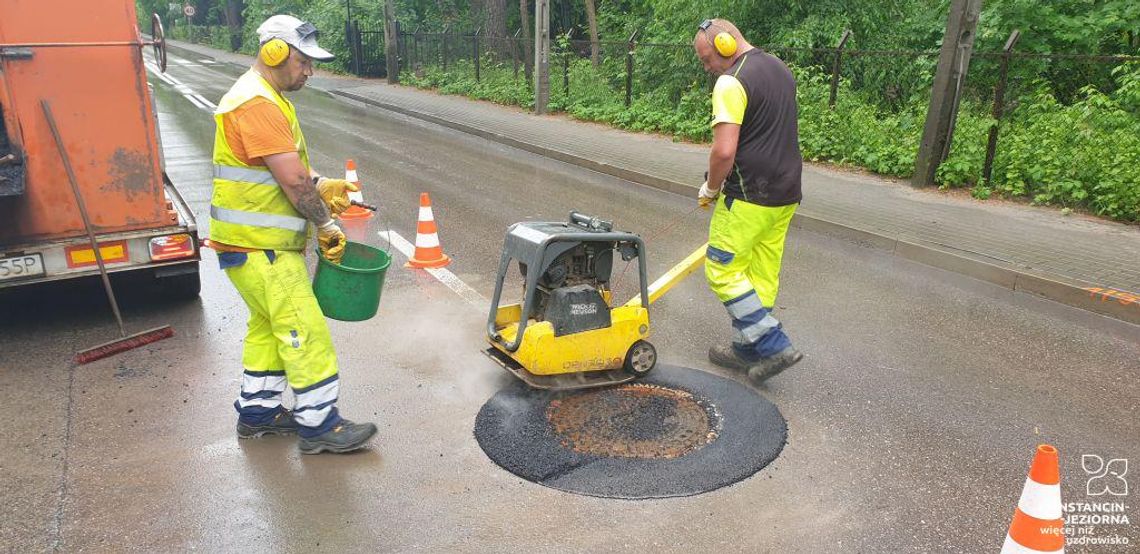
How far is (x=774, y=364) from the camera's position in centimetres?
459

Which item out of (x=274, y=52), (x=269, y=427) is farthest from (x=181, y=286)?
(x=274, y=52)

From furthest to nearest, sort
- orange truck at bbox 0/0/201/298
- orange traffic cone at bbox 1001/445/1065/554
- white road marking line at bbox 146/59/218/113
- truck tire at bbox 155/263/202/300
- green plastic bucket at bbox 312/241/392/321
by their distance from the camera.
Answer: white road marking line at bbox 146/59/218/113 → truck tire at bbox 155/263/202/300 → orange truck at bbox 0/0/201/298 → green plastic bucket at bbox 312/241/392/321 → orange traffic cone at bbox 1001/445/1065/554

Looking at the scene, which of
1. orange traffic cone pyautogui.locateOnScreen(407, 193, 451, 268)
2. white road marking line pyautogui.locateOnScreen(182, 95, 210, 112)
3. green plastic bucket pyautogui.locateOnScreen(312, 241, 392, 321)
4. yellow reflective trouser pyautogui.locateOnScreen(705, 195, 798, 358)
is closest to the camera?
green plastic bucket pyautogui.locateOnScreen(312, 241, 392, 321)

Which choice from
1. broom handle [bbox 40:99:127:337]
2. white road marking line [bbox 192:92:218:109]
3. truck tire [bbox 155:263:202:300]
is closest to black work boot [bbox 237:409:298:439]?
broom handle [bbox 40:99:127:337]

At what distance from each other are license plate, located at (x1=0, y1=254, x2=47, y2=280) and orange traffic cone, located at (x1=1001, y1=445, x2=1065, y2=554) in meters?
5.21

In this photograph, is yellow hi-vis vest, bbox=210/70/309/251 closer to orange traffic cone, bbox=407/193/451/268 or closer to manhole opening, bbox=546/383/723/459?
manhole opening, bbox=546/383/723/459

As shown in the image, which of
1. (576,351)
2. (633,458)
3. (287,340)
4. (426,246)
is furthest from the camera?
(426,246)

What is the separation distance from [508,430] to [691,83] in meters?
13.0

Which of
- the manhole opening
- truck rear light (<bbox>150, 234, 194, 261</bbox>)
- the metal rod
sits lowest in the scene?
the manhole opening

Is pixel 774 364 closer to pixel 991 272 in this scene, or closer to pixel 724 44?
pixel 724 44

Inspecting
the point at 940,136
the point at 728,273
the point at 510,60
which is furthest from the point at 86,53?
the point at 510,60

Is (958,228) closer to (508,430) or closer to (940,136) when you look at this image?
(940,136)

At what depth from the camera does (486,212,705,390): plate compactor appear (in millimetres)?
4203

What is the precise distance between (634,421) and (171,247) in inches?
129
